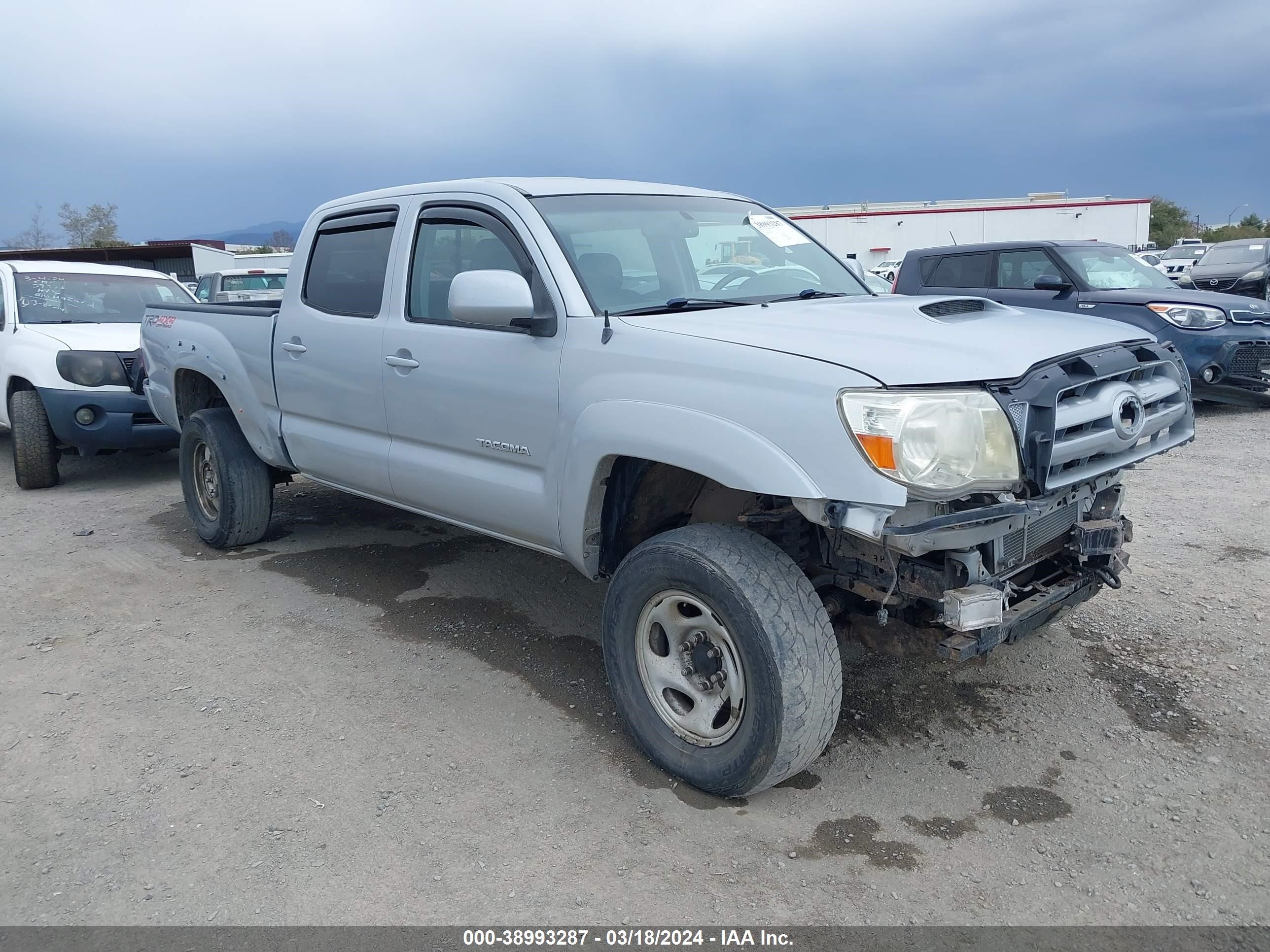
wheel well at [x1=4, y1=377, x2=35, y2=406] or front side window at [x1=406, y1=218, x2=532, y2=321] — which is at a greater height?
front side window at [x1=406, y1=218, x2=532, y2=321]

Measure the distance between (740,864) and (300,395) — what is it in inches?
128

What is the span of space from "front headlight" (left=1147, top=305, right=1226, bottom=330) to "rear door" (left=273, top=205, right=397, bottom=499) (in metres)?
7.56

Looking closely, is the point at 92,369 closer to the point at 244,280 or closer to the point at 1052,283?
the point at 244,280

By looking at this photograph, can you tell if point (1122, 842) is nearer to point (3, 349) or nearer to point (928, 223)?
point (3, 349)

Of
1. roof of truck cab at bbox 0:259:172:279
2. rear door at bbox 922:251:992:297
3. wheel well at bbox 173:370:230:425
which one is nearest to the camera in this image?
wheel well at bbox 173:370:230:425

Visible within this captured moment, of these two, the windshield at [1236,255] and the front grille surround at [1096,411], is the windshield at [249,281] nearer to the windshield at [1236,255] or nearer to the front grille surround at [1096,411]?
the front grille surround at [1096,411]

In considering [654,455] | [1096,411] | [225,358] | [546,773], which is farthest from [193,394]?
[1096,411]

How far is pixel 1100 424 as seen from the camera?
2.99 m

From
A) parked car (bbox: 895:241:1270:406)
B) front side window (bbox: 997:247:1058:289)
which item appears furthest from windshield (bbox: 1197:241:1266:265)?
front side window (bbox: 997:247:1058:289)

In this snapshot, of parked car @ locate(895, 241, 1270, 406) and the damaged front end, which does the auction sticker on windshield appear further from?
parked car @ locate(895, 241, 1270, 406)

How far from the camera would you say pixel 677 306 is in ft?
11.6

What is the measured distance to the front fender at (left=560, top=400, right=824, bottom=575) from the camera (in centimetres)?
275

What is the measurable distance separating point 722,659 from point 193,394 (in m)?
4.41

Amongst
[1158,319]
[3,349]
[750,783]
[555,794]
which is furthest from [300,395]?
[1158,319]
